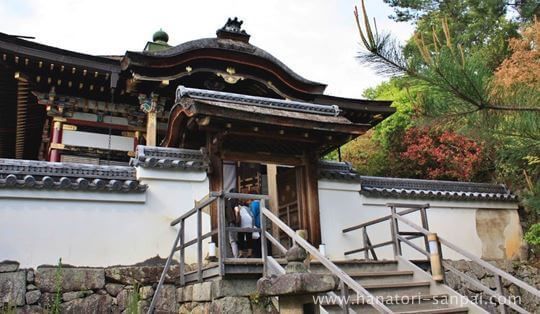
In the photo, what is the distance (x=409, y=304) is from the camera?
6.30 meters

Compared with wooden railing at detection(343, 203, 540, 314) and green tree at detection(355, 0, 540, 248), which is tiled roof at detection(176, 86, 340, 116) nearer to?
wooden railing at detection(343, 203, 540, 314)

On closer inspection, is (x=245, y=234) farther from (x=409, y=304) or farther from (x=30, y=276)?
(x=30, y=276)

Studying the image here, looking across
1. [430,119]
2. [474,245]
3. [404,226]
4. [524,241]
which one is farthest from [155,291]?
[524,241]

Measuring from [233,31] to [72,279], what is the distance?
6514mm

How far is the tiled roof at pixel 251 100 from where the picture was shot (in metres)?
8.47

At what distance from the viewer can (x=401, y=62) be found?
455cm

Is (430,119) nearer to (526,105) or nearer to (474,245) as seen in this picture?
(526,105)

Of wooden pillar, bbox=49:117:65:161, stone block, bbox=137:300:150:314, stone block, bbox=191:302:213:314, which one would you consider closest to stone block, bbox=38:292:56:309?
stone block, bbox=137:300:150:314

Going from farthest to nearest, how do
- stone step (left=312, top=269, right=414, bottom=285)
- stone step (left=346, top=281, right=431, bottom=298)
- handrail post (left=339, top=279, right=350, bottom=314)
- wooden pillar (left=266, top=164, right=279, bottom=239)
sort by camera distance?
wooden pillar (left=266, top=164, right=279, bottom=239), stone step (left=312, top=269, right=414, bottom=285), stone step (left=346, top=281, right=431, bottom=298), handrail post (left=339, top=279, right=350, bottom=314)

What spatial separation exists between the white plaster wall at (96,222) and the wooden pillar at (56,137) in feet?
11.1

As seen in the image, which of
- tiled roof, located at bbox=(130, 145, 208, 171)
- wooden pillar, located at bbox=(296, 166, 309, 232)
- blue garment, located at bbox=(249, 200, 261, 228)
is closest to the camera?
tiled roof, located at bbox=(130, 145, 208, 171)

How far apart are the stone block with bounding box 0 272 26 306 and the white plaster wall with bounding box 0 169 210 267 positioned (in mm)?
226

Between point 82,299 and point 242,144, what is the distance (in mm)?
3558

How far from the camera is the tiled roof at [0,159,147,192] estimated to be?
22.8 ft
